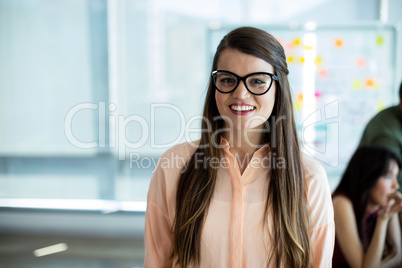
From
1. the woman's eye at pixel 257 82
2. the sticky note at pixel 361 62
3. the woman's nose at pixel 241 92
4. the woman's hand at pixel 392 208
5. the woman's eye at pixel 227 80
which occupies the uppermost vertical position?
the sticky note at pixel 361 62

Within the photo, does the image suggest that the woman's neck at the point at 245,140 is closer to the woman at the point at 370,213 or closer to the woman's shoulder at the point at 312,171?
the woman's shoulder at the point at 312,171

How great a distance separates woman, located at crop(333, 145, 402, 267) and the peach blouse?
0.99 m

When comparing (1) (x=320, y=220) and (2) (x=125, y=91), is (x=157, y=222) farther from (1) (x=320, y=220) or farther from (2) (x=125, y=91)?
(2) (x=125, y=91)

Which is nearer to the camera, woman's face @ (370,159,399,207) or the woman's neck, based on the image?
the woman's neck

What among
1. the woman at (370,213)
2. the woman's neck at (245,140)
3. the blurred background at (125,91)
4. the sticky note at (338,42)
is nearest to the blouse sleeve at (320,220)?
the woman's neck at (245,140)

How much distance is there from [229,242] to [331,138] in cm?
292

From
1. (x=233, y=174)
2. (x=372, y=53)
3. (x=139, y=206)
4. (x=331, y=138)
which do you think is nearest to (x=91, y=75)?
(x=139, y=206)

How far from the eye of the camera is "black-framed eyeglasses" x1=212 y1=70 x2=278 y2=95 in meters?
1.10

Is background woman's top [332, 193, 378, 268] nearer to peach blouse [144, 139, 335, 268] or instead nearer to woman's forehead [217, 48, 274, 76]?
peach blouse [144, 139, 335, 268]

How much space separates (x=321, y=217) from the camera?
114 cm

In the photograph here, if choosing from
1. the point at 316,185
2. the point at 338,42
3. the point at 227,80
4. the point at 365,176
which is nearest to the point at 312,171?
the point at 316,185

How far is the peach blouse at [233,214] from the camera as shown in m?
1.12

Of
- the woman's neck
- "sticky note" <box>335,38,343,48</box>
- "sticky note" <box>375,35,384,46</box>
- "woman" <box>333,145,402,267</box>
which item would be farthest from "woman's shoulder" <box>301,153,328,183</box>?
"sticky note" <box>375,35,384,46</box>

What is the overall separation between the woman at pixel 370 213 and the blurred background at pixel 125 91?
1.56 m
